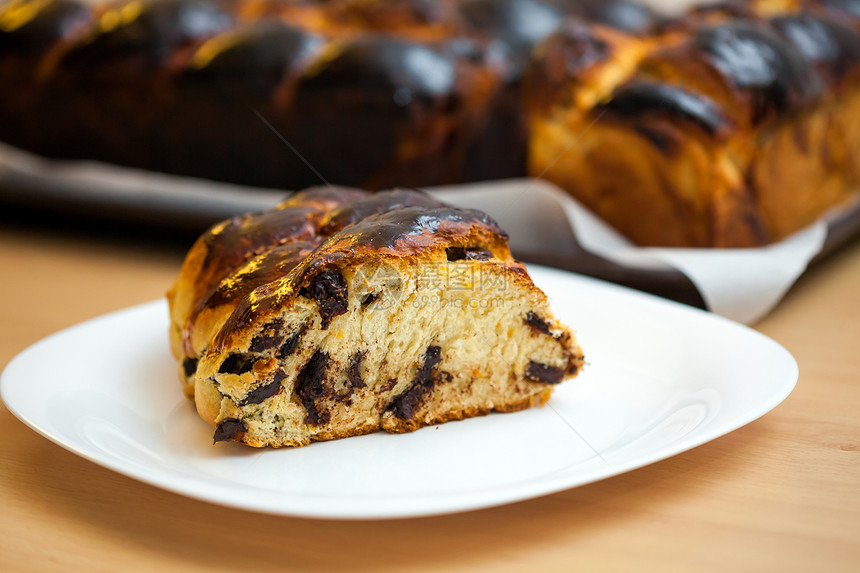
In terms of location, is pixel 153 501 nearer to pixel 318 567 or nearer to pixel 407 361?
pixel 318 567

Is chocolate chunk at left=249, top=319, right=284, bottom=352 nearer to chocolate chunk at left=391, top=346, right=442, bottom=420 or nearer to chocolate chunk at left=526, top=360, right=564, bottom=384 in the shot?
chocolate chunk at left=391, top=346, right=442, bottom=420

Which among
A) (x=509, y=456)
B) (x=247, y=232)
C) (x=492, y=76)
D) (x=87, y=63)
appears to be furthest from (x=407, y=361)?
(x=87, y=63)

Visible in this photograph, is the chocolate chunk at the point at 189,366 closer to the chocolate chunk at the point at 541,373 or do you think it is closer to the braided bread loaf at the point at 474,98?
the chocolate chunk at the point at 541,373

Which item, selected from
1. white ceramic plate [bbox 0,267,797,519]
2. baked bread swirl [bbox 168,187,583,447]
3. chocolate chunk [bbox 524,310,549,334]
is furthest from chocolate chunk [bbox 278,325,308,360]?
chocolate chunk [bbox 524,310,549,334]

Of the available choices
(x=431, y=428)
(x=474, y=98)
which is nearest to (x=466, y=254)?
(x=431, y=428)

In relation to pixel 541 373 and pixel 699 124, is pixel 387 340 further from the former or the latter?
pixel 699 124

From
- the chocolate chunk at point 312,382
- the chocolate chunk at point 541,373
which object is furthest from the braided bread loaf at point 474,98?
the chocolate chunk at point 312,382
